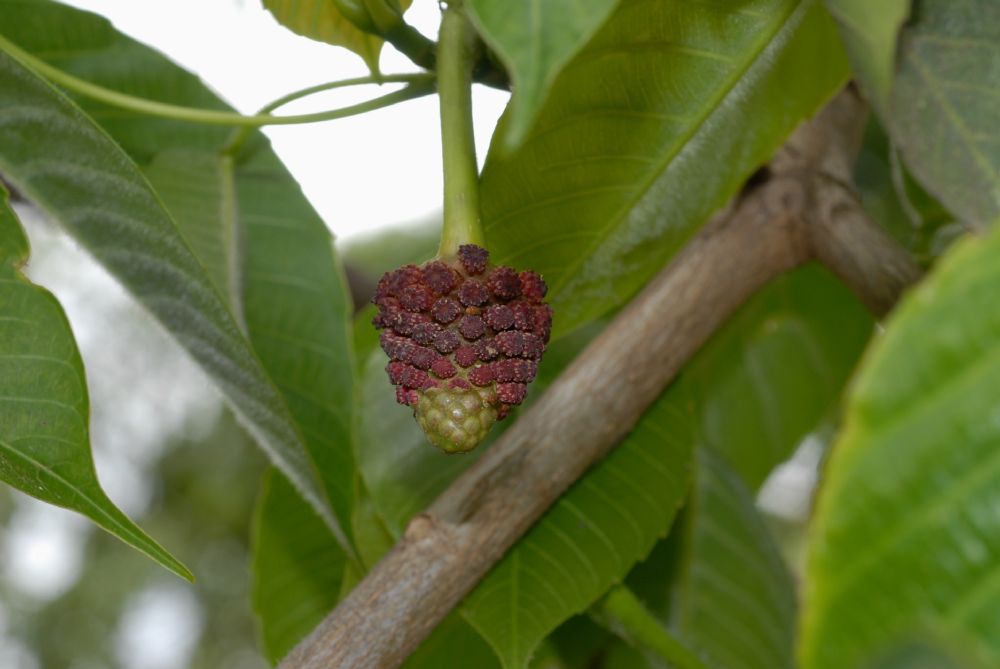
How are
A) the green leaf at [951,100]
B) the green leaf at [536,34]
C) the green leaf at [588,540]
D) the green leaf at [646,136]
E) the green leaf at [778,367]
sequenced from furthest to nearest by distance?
the green leaf at [778,367] → the green leaf at [588,540] → the green leaf at [646,136] → the green leaf at [951,100] → the green leaf at [536,34]

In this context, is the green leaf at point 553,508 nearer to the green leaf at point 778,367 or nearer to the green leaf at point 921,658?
the green leaf at point 778,367

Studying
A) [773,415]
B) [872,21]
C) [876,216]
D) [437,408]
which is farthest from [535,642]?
[876,216]

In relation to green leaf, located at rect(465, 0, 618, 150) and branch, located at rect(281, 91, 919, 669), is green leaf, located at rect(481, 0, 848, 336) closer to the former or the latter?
branch, located at rect(281, 91, 919, 669)

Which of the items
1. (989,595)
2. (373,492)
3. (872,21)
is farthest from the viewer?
(373,492)

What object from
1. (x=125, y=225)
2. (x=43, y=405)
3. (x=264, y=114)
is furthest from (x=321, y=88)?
(x=43, y=405)

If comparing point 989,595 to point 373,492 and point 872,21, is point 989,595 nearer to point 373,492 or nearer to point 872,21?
point 872,21

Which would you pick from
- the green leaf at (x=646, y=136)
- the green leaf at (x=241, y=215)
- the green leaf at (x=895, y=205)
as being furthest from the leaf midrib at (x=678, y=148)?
the green leaf at (x=895, y=205)

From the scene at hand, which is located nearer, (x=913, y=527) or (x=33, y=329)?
(x=913, y=527)

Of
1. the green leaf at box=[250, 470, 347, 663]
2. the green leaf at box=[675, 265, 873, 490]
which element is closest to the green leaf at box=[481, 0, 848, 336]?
the green leaf at box=[250, 470, 347, 663]
